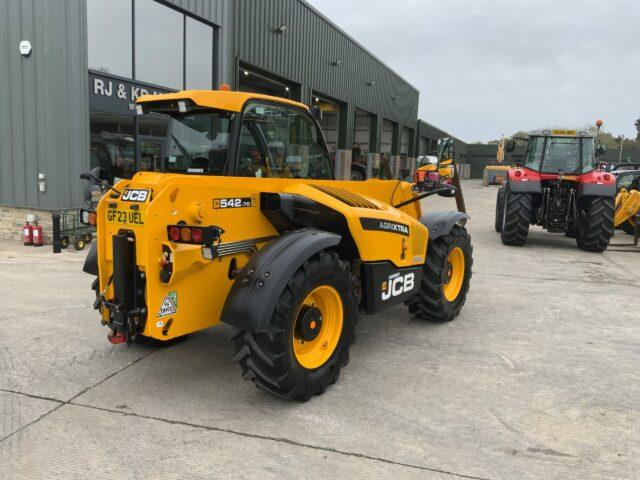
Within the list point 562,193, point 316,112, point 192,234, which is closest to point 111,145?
point 316,112

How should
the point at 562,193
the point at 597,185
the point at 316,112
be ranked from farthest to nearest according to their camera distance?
the point at 562,193 → the point at 597,185 → the point at 316,112

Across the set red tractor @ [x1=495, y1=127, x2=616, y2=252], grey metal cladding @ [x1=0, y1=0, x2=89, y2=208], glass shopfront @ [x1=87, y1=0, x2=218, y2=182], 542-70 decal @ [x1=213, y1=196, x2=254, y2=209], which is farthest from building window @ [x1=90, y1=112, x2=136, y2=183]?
red tractor @ [x1=495, y1=127, x2=616, y2=252]

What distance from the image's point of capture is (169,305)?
3326 mm

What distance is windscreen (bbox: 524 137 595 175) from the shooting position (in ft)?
36.1

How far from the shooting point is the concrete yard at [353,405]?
9.48 feet

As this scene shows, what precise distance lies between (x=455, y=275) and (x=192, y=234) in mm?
3554

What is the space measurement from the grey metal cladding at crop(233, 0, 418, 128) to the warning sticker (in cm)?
1253

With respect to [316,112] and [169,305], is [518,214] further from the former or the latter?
[169,305]

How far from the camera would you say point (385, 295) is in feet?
14.4

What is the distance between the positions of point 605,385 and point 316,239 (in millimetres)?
2570

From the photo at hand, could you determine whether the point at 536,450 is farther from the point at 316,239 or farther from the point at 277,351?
the point at 316,239

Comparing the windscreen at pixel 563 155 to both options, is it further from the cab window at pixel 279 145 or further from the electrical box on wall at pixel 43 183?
the electrical box on wall at pixel 43 183

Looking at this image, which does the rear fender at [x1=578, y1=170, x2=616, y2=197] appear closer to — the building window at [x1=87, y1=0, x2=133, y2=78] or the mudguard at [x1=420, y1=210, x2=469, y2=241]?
the mudguard at [x1=420, y1=210, x2=469, y2=241]

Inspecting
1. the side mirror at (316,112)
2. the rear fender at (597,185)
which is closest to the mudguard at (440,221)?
the side mirror at (316,112)
